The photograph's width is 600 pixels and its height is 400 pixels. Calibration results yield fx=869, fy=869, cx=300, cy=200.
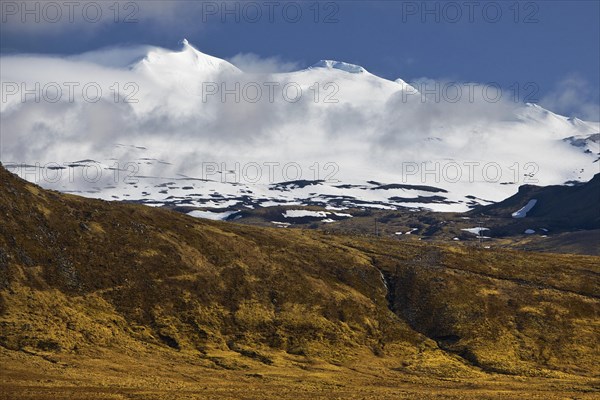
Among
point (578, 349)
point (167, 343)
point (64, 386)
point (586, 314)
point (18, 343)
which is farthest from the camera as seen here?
point (586, 314)

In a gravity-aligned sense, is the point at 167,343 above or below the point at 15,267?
below

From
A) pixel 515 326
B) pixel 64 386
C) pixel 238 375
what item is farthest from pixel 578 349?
pixel 64 386

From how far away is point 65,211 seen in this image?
5379 inches

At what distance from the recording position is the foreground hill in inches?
3979

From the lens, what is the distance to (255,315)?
412 feet

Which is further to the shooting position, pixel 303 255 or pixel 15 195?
pixel 303 255

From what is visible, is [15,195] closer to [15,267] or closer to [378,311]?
[15,267]

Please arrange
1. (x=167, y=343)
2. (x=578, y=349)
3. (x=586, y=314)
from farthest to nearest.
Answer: (x=586, y=314) → (x=578, y=349) → (x=167, y=343)

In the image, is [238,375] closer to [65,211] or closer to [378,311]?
[378,311]

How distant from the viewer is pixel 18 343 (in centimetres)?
10219

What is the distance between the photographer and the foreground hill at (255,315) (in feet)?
332

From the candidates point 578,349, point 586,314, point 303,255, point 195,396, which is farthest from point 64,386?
point 586,314

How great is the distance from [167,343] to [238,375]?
13904 millimetres

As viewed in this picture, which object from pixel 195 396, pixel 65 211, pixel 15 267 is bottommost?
pixel 195 396
